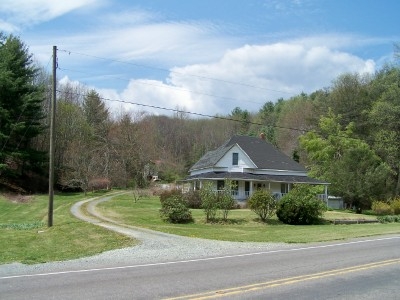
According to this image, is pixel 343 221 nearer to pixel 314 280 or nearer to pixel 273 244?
pixel 273 244

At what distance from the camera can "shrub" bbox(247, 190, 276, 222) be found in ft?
103

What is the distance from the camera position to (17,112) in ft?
191

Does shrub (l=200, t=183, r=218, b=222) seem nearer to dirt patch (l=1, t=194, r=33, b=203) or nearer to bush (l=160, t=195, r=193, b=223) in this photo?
bush (l=160, t=195, r=193, b=223)

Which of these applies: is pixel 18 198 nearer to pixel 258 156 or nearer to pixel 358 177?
pixel 258 156

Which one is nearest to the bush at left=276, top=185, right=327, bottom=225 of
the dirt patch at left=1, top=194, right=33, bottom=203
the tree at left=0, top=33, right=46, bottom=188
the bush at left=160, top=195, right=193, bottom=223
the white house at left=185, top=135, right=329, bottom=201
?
the bush at left=160, top=195, right=193, bottom=223

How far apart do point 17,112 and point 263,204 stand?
38.6m

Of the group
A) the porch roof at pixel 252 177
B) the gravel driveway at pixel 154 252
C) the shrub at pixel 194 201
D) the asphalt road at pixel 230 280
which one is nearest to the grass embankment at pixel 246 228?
the gravel driveway at pixel 154 252

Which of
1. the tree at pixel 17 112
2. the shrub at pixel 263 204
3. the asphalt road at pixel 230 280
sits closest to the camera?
the asphalt road at pixel 230 280

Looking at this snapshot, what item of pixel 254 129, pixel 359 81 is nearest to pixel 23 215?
pixel 359 81

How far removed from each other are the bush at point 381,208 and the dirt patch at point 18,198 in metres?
36.3

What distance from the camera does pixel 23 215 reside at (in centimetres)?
4156

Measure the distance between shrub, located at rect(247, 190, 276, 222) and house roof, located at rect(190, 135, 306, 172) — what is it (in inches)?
712

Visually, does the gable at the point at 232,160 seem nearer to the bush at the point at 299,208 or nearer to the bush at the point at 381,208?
the bush at the point at 381,208

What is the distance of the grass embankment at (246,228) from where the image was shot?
71.5ft
